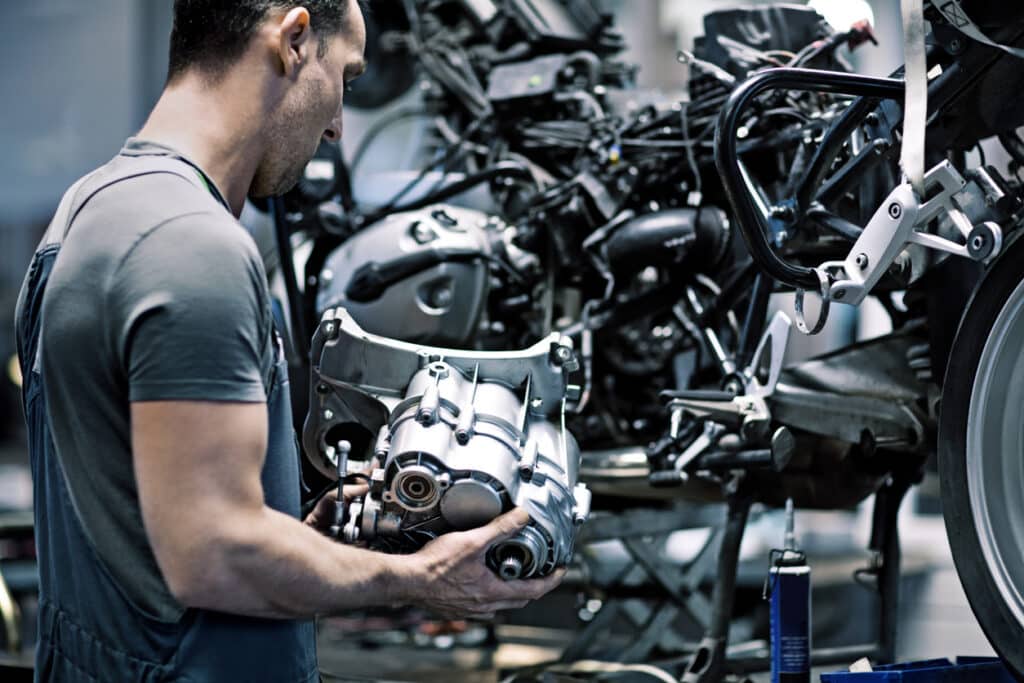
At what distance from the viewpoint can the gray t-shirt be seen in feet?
4.55

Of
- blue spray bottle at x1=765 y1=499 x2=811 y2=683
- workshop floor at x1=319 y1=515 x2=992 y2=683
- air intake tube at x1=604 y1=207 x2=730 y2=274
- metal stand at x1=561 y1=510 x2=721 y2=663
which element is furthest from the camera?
workshop floor at x1=319 y1=515 x2=992 y2=683

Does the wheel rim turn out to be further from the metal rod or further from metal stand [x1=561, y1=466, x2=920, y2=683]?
the metal rod

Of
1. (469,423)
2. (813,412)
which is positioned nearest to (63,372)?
(469,423)

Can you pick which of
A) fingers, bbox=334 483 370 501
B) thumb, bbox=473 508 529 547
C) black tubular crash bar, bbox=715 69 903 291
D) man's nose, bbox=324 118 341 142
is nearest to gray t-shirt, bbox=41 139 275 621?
man's nose, bbox=324 118 341 142

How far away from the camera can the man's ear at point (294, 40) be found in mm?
1596

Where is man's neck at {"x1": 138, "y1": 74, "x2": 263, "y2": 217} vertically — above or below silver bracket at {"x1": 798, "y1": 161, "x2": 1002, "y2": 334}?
above

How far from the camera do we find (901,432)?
260 cm

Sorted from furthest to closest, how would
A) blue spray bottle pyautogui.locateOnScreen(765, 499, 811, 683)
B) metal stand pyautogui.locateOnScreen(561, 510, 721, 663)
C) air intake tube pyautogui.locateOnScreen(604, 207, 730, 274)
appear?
1. metal stand pyautogui.locateOnScreen(561, 510, 721, 663)
2. air intake tube pyautogui.locateOnScreen(604, 207, 730, 274)
3. blue spray bottle pyautogui.locateOnScreen(765, 499, 811, 683)

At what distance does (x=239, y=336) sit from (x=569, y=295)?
1.94 metres

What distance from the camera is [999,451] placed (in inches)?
79.3

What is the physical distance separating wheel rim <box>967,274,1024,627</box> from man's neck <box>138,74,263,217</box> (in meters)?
1.18

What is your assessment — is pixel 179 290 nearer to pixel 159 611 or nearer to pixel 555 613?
pixel 159 611

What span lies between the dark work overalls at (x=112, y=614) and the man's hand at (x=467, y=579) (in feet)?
0.56

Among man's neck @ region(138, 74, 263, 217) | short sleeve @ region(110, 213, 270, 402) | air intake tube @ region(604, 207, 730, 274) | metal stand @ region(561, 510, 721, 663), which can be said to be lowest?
metal stand @ region(561, 510, 721, 663)
